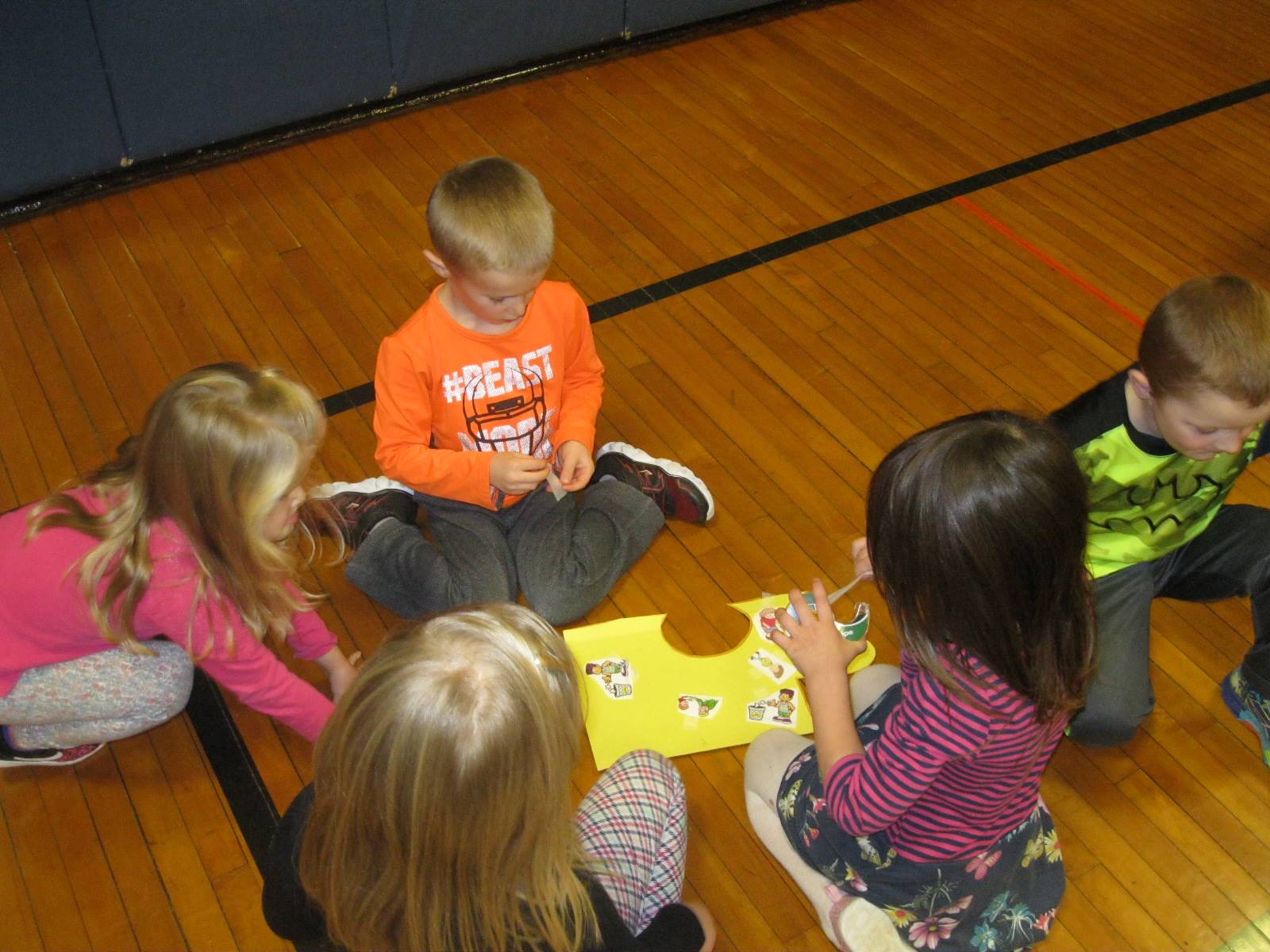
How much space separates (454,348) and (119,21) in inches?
68.3

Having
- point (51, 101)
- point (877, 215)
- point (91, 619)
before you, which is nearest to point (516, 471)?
point (91, 619)

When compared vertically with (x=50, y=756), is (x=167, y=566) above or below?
above

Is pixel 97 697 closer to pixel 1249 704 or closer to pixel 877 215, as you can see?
pixel 1249 704

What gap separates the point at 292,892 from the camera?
145cm

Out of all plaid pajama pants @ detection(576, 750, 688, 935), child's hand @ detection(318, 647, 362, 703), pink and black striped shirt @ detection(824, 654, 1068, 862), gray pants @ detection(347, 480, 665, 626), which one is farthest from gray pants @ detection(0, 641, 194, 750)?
pink and black striped shirt @ detection(824, 654, 1068, 862)

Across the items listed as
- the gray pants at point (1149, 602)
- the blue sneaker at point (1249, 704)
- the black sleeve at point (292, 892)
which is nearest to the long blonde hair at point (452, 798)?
the black sleeve at point (292, 892)

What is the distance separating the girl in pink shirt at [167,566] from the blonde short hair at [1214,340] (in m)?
1.33

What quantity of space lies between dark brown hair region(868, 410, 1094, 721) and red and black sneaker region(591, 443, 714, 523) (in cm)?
97

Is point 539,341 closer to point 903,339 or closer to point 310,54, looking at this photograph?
point 903,339

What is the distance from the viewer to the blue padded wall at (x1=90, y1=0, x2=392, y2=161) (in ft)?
9.76

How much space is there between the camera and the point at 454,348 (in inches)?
79.1

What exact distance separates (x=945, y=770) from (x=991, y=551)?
0.38 meters

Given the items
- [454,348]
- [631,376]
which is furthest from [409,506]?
[631,376]

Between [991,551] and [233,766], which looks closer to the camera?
[991,551]
